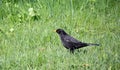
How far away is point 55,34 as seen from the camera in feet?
23.3

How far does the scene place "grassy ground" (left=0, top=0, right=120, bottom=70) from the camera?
18.5ft

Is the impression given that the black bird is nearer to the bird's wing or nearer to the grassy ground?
the bird's wing

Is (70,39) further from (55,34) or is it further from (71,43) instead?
(55,34)

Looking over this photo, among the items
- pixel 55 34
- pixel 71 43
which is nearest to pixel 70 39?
pixel 71 43

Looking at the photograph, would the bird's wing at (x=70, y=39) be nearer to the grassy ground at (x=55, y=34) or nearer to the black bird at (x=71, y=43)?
the black bird at (x=71, y=43)

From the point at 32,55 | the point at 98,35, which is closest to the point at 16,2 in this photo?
the point at 98,35

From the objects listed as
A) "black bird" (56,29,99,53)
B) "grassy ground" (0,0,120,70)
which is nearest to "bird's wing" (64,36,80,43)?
"black bird" (56,29,99,53)

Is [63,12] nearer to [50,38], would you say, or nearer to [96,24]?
[96,24]

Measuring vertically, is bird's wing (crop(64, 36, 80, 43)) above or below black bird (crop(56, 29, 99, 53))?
above

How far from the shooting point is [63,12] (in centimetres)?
809

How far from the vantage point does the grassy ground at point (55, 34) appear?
5.62 metres

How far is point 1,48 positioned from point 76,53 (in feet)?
4.35

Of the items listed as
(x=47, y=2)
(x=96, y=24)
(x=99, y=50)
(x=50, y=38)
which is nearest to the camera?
(x=99, y=50)

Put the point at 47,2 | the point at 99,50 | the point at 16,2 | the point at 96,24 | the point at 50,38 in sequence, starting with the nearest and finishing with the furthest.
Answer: the point at 99,50, the point at 50,38, the point at 96,24, the point at 47,2, the point at 16,2
